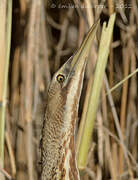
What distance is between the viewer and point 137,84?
135 centimetres

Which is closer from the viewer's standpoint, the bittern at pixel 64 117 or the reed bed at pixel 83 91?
the bittern at pixel 64 117

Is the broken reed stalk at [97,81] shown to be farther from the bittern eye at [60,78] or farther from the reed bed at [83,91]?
the reed bed at [83,91]

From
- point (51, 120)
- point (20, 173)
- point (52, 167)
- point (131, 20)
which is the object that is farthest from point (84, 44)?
point (20, 173)

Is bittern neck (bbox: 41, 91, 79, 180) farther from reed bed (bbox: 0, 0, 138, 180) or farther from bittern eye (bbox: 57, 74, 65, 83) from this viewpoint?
reed bed (bbox: 0, 0, 138, 180)

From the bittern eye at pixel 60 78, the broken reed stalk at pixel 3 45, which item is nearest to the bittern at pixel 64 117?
the bittern eye at pixel 60 78

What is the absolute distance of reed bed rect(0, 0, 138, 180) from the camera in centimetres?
102

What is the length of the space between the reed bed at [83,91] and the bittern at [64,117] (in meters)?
0.18

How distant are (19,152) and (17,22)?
0.56 metres

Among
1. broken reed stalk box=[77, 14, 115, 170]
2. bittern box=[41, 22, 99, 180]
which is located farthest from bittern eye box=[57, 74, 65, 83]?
broken reed stalk box=[77, 14, 115, 170]

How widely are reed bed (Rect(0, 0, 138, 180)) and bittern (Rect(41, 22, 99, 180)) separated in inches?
7.1

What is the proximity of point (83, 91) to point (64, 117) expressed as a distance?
52 centimetres

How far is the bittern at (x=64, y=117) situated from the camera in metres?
0.75

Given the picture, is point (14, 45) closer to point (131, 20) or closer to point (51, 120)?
point (131, 20)

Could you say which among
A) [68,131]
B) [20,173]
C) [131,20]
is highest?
[131,20]
